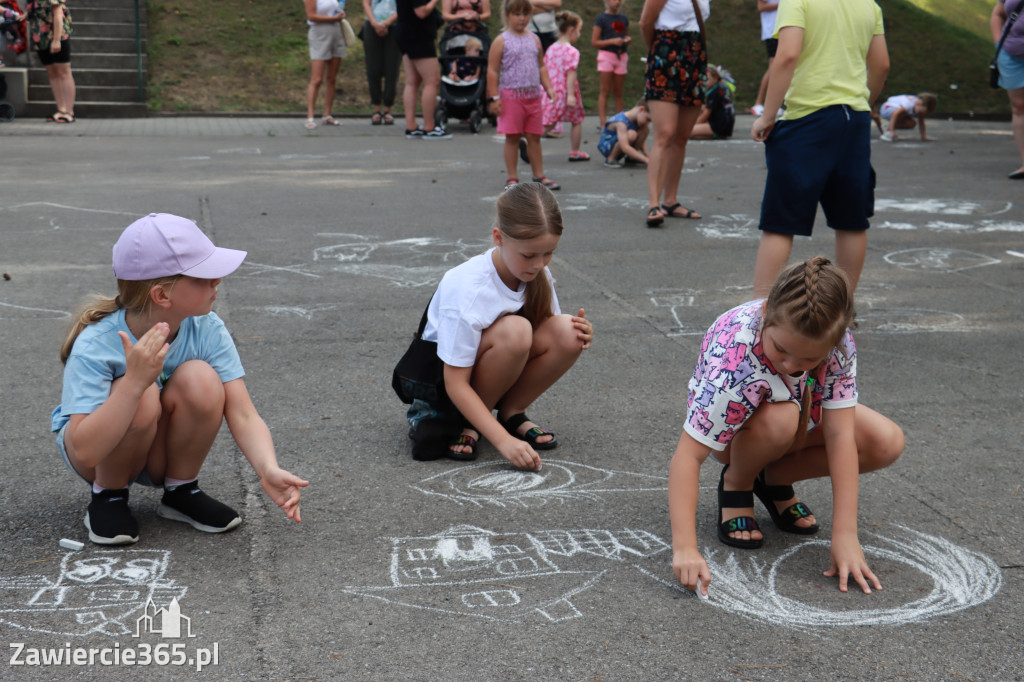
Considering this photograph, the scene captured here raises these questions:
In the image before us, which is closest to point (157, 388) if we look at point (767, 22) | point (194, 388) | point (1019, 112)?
point (194, 388)

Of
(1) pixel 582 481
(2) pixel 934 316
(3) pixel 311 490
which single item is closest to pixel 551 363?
(1) pixel 582 481

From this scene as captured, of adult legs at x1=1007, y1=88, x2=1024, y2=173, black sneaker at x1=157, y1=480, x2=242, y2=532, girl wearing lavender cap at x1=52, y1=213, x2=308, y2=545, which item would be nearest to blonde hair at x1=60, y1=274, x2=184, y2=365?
girl wearing lavender cap at x1=52, y1=213, x2=308, y2=545

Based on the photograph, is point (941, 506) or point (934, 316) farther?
point (934, 316)

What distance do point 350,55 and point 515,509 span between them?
14541 mm

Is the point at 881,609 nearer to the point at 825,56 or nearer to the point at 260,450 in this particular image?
the point at 260,450

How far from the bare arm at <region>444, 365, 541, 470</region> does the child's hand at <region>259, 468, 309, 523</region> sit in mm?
700

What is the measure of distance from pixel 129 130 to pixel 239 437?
10.5 metres

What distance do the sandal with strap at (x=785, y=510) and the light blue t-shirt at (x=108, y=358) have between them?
1.43 m

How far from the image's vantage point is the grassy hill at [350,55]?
593 inches

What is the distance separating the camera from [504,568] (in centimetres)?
259

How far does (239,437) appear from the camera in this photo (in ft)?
8.76

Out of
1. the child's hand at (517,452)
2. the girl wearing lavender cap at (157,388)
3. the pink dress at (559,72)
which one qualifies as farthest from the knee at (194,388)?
the pink dress at (559,72)

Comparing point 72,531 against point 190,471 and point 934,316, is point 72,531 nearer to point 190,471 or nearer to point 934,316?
point 190,471

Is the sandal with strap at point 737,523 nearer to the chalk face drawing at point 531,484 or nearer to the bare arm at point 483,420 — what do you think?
the chalk face drawing at point 531,484
